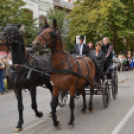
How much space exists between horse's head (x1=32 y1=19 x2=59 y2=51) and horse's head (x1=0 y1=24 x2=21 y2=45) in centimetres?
64

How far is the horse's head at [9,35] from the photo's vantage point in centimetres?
443

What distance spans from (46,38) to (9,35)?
894 millimetres

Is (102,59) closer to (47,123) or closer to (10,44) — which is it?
(47,123)

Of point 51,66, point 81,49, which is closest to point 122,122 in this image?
point 51,66

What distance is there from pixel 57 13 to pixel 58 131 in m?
21.7

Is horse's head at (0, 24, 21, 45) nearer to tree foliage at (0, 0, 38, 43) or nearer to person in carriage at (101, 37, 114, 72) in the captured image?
person in carriage at (101, 37, 114, 72)

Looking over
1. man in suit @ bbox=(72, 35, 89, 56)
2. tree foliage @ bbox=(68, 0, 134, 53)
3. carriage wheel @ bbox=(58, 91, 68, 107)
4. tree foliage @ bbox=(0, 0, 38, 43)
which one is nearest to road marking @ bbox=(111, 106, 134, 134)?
carriage wheel @ bbox=(58, 91, 68, 107)

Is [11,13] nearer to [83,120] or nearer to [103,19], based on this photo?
[103,19]

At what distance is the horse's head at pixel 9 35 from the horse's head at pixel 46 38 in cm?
64

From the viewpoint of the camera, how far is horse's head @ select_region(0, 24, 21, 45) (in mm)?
4426

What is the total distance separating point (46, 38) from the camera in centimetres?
424

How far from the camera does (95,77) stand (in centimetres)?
679

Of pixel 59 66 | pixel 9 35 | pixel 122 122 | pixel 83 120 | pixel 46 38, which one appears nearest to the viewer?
pixel 46 38

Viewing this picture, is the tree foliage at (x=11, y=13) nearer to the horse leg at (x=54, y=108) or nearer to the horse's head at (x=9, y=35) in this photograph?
the horse's head at (x=9, y=35)
